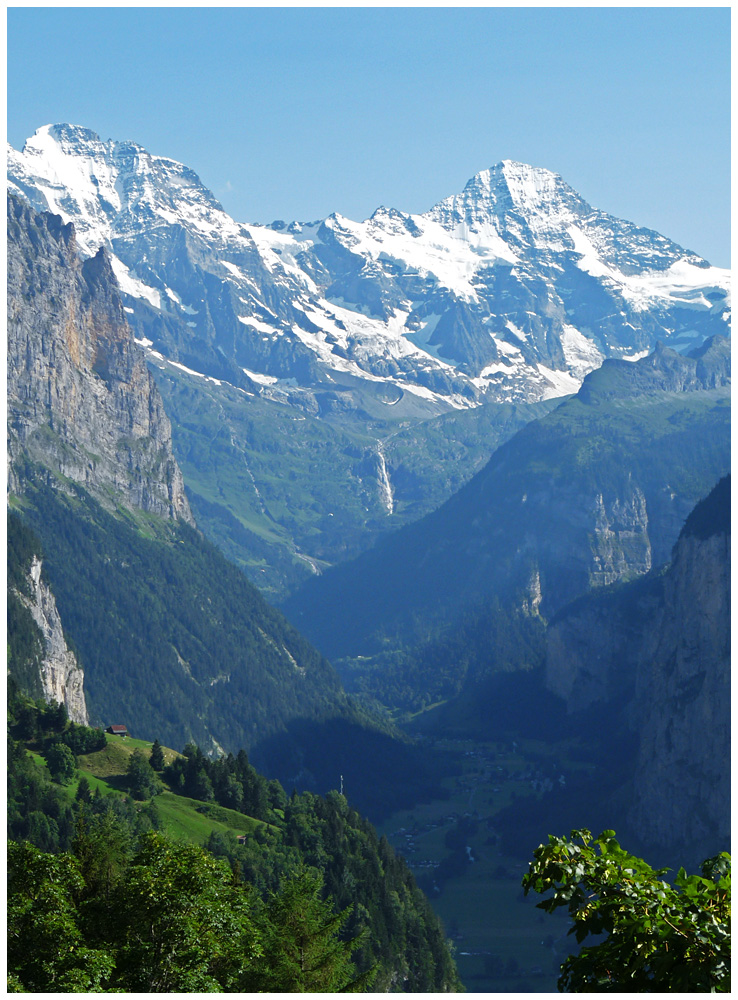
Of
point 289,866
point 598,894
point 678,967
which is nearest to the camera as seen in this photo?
point 678,967

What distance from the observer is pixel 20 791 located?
165 meters

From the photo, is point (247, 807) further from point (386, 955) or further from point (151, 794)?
point (386, 955)

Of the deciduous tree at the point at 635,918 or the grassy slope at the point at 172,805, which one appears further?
the grassy slope at the point at 172,805

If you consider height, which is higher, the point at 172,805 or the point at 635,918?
the point at 172,805

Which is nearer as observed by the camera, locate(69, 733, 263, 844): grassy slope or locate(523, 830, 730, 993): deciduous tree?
locate(523, 830, 730, 993): deciduous tree

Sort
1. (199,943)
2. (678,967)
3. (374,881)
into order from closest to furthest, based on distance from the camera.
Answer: (678,967)
(199,943)
(374,881)

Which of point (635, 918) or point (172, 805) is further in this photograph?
point (172, 805)

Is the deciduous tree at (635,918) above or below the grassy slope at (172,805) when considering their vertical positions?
below

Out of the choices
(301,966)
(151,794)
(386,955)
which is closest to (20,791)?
(151,794)

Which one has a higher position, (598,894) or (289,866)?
(289,866)

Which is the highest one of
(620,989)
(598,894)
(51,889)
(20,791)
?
(20,791)

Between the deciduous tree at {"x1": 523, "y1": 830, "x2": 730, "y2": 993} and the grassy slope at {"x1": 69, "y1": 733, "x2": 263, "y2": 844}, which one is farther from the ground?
the grassy slope at {"x1": 69, "y1": 733, "x2": 263, "y2": 844}

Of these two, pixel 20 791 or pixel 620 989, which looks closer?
pixel 620 989

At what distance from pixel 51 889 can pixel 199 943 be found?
6978 mm
